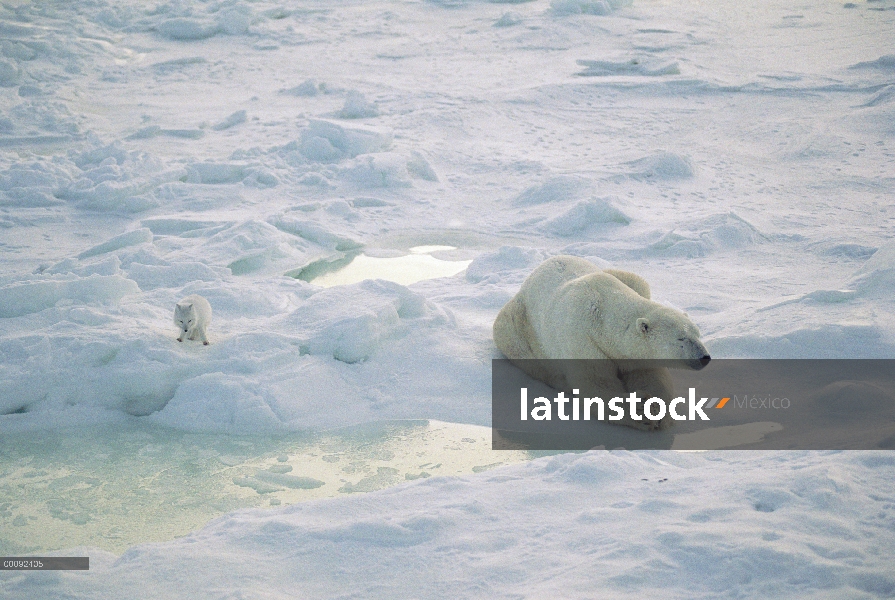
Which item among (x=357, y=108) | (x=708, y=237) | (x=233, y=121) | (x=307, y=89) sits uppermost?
(x=307, y=89)

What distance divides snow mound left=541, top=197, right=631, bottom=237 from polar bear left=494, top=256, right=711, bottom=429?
2370mm

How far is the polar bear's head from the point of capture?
4.12 metres

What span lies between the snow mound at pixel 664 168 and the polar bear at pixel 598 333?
149 inches

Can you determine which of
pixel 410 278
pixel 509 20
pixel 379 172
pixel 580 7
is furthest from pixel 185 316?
pixel 580 7

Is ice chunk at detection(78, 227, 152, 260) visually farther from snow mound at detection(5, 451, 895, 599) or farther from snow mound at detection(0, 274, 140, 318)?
snow mound at detection(5, 451, 895, 599)

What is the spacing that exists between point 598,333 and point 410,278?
2473 mm

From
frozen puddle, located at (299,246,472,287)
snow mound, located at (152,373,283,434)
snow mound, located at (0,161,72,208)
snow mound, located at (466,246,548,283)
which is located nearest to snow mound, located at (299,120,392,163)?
frozen puddle, located at (299,246,472,287)

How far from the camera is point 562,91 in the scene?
11.0 meters

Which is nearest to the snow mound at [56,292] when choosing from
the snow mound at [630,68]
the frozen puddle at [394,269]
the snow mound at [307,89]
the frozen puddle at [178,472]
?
the frozen puddle at [178,472]

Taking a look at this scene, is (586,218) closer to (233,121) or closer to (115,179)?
(115,179)

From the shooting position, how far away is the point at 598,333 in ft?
14.6

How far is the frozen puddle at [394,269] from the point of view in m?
6.64

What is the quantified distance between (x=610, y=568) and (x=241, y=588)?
1.26 m

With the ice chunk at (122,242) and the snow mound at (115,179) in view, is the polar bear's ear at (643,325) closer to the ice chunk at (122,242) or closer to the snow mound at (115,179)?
the ice chunk at (122,242)
